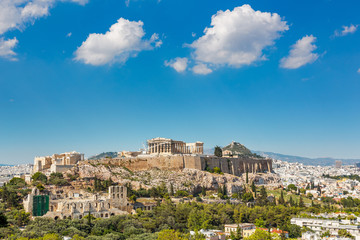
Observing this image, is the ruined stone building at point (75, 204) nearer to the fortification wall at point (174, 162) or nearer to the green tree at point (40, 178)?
the green tree at point (40, 178)

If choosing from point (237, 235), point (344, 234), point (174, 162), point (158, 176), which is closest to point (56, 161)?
point (158, 176)

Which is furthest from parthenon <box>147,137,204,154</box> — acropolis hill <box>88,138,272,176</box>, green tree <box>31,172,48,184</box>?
green tree <box>31,172,48,184</box>

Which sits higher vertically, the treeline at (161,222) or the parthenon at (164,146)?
the parthenon at (164,146)

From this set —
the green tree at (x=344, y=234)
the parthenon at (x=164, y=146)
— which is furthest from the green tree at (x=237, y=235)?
the parthenon at (x=164, y=146)

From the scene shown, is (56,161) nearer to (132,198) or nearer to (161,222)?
(132,198)

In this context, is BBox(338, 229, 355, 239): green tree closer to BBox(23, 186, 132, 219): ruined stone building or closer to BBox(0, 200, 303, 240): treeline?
BBox(0, 200, 303, 240): treeline

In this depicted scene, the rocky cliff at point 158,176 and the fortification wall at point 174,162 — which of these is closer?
the rocky cliff at point 158,176

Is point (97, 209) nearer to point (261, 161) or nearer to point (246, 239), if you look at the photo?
point (246, 239)

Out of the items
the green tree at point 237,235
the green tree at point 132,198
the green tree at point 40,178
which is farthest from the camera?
the green tree at point 40,178

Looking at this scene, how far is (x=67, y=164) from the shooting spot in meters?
59.7

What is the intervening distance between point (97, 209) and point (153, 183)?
1634 cm

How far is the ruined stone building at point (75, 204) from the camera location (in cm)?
4178

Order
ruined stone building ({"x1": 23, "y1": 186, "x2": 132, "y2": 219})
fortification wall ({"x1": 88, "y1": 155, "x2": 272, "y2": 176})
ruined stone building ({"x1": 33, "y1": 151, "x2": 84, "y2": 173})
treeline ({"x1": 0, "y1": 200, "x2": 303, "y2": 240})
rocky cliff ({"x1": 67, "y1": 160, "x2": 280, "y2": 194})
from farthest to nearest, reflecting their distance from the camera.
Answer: fortification wall ({"x1": 88, "y1": 155, "x2": 272, "y2": 176})
ruined stone building ({"x1": 33, "y1": 151, "x2": 84, "y2": 173})
rocky cliff ({"x1": 67, "y1": 160, "x2": 280, "y2": 194})
ruined stone building ({"x1": 23, "y1": 186, "x2": 132, "y2": 219})
treeline ({"x1": 0, "y1": 200, "x2": 303, "y2": 240})

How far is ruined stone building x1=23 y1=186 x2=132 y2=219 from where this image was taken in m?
41.8
